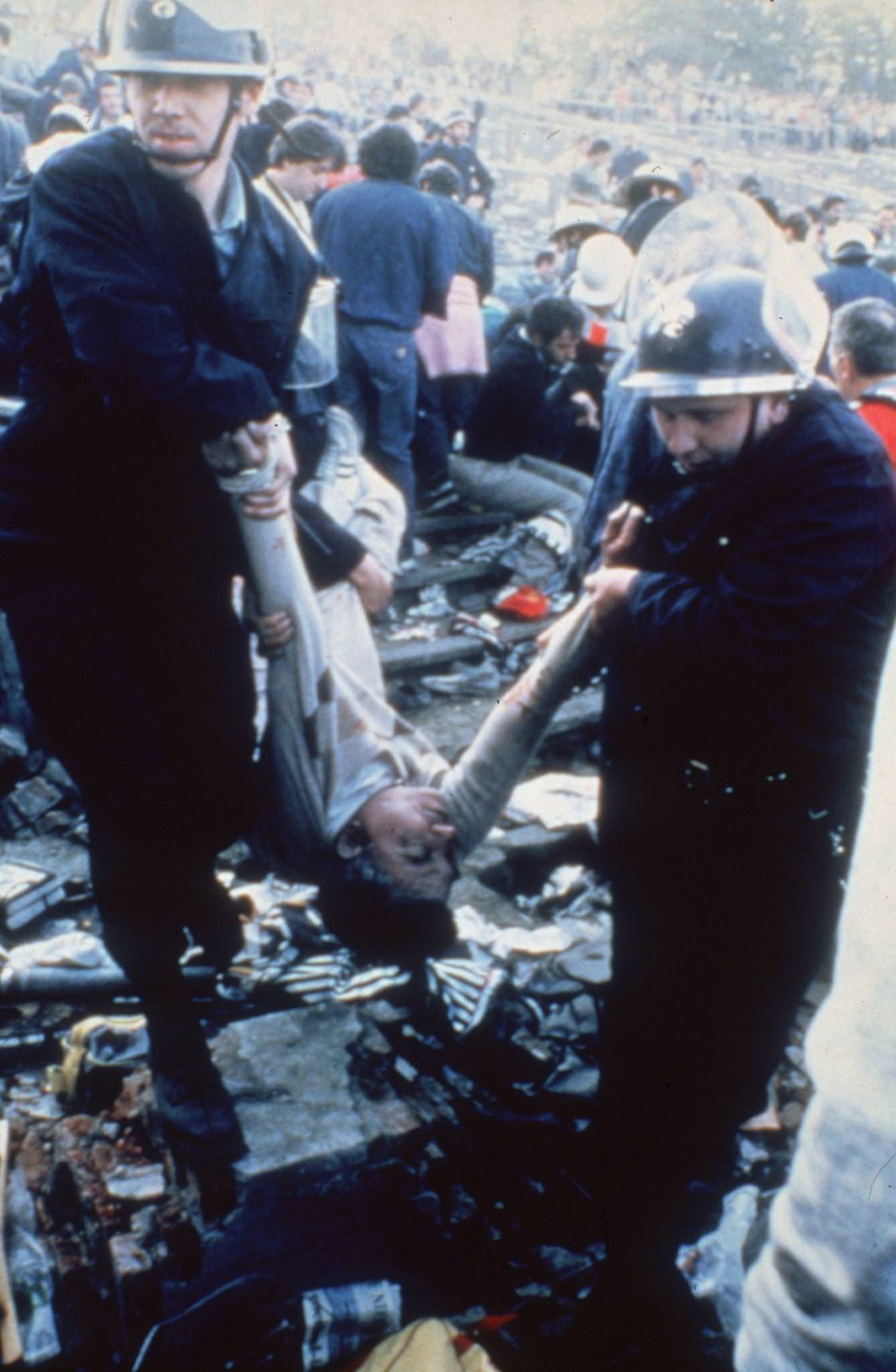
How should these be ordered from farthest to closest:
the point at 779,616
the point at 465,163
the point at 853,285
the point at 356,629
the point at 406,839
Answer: the point at 465,163
the point at 853,285
the point at 356,629
the point at 406,839
the point at 779,616

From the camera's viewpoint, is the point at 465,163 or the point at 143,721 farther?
the point at 465,163

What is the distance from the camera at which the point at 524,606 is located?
22.6ft

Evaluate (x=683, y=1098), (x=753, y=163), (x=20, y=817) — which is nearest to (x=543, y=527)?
(x=20, y=817)

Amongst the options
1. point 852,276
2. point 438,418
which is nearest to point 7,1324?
point 438,418

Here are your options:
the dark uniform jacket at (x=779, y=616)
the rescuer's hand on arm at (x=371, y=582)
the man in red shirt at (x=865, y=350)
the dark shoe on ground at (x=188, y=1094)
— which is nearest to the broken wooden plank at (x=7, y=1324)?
the dark shoe on ground at (x=188, y=1094)

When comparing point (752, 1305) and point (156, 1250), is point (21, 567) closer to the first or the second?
point (156, 1250)

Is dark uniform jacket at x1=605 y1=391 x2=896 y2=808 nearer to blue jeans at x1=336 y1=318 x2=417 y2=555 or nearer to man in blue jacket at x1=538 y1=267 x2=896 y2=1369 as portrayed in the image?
man in blue jacket at x1=538 y1=267 x2=896 y2=1369

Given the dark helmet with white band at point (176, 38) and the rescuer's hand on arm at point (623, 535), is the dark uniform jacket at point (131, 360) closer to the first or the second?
the dark helmet with white band at point (176, 38)

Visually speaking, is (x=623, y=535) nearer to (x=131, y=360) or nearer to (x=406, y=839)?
(x=406, y=839)

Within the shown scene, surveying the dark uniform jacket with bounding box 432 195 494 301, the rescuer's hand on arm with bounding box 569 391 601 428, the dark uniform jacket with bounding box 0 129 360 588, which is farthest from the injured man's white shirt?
the dark uniform jacket with bounding box 432 195 494 301

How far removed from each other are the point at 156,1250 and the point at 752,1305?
2.05 meters

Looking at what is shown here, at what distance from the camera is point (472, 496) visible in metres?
7.55

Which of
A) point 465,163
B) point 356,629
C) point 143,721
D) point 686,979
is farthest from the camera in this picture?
point 465,163

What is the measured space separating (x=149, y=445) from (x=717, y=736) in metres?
1.39
